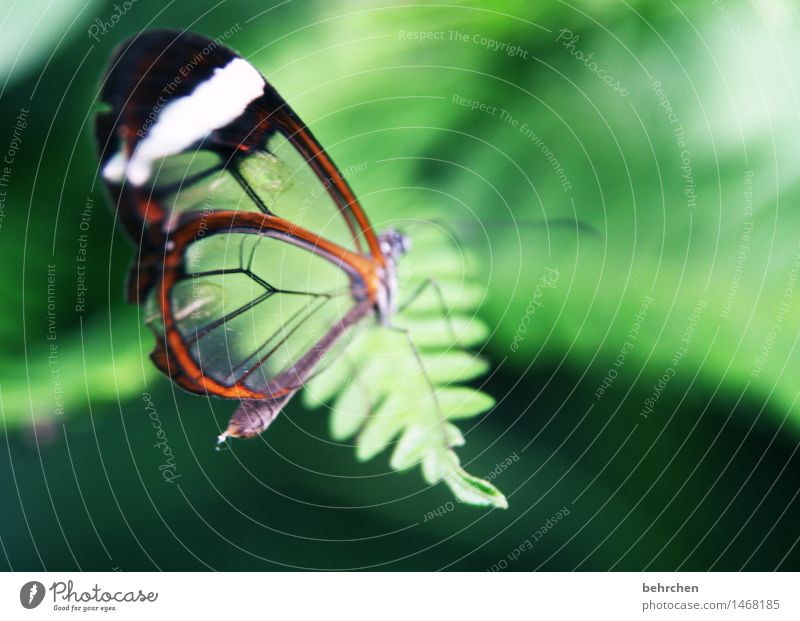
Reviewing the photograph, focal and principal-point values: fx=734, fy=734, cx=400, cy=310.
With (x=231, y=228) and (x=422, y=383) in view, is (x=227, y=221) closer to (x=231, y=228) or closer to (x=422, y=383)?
(x=231, y=228)

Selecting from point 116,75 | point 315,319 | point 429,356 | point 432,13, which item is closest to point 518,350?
point 429,356

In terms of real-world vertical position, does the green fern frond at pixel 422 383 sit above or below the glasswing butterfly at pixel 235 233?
below

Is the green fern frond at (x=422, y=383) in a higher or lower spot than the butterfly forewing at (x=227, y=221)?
lower

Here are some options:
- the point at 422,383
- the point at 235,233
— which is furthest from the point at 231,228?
the point at 422,383

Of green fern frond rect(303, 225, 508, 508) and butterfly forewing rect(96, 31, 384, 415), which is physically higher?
butterfly forewing rect(96, 31, 384, 415)

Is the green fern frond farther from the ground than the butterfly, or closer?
closer
